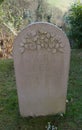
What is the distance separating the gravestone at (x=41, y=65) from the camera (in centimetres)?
403

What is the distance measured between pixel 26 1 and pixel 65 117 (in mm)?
8176

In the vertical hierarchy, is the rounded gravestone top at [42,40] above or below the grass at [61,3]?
below

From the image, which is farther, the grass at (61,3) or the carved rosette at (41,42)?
the grass at (61,3)

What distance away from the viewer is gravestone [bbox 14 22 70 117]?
403cm

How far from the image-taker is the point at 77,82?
18.7 feet

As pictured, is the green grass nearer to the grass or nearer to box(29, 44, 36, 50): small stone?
box(29, 44, 36, 50): small stone

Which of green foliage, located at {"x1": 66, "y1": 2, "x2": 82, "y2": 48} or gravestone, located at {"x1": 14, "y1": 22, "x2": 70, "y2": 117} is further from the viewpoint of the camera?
green foliage, located at {"x1": 66, "y1": 2, "x2": 82, "y2": 48}

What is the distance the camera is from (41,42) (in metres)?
4.04

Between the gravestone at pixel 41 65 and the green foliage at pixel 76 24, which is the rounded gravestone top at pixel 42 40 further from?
the green foliage at pixel 76 24

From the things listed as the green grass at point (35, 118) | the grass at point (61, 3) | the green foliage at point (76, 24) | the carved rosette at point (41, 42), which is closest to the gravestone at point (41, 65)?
the carved rosette at point (41, 42)

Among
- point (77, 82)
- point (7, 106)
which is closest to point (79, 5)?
point (77, 82)

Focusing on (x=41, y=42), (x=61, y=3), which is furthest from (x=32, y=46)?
(x=61, y=3)

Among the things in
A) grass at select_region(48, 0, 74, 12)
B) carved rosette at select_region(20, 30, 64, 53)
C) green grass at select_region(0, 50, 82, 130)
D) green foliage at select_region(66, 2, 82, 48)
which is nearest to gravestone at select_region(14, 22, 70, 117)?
carved rosette at select_region(20, 30, 64, 53)

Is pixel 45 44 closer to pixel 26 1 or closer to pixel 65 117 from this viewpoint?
pixel 65 117
